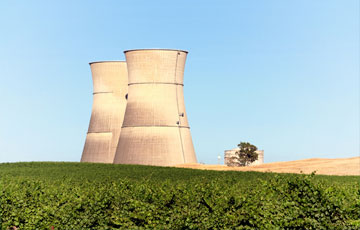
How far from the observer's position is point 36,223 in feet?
49.4

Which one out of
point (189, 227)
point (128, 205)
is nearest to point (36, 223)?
point (128, 205)

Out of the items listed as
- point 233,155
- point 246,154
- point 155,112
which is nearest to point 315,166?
point 246,154

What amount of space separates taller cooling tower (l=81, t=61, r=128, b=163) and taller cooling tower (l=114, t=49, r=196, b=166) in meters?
4.81

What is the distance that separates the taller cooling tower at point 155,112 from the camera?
1553 inches

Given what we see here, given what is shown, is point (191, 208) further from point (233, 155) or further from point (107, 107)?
point (233, 155)

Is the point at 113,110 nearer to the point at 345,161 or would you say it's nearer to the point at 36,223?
the point at 345,161

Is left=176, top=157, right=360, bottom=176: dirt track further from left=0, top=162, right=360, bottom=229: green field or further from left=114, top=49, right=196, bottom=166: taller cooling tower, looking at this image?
left=0, top=162, right=360, bottom=229: green field

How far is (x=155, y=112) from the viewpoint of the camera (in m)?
39.5

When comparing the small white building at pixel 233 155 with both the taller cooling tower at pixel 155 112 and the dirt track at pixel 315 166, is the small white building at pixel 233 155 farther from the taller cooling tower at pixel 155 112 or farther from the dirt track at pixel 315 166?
the taller cooling tower at pixel 155 112

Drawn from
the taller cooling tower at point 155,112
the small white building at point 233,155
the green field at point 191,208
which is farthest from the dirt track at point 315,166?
the green field at point 191,208

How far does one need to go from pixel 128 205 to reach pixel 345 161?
30.3 meters

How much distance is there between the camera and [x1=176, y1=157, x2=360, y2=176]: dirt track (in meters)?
37.5

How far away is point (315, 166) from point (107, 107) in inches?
681

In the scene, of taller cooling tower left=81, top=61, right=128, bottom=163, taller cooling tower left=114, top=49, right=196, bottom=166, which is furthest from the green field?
taller cooling tower left=81, top=61, right=128, bottom=163
